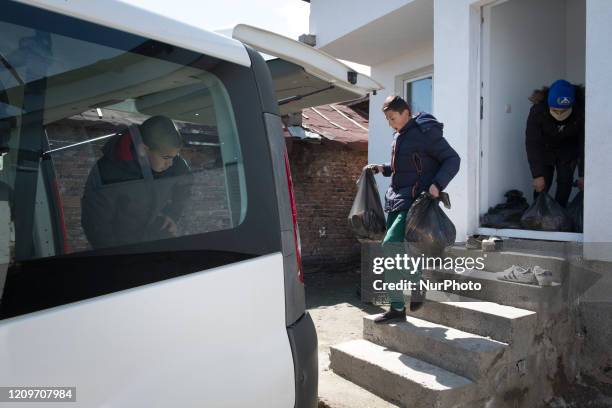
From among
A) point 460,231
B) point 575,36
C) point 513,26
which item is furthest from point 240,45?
point 575,36

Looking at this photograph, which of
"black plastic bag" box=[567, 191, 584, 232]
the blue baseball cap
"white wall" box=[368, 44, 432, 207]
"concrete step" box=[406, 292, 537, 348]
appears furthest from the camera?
"white wall" box=[368, 44, 432, 207]

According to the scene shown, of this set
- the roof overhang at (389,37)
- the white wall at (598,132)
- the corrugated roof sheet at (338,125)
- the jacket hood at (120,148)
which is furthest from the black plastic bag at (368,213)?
the corrugated roof sheet at (338,125)

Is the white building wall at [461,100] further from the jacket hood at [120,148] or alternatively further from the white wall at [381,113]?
the jacket hood at [120,148]

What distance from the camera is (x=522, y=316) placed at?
3.15 meters

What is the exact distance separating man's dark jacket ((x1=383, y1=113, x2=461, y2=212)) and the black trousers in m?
1.88

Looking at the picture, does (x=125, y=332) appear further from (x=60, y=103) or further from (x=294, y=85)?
(x=294, y=85)

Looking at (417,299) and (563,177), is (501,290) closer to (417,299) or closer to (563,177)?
(417,299)

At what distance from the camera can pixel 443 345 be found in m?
3.11

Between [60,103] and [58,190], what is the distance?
0.28m

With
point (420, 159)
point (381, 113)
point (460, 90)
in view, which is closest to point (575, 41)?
point (460, 90)

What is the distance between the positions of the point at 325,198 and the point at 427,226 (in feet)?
20.0

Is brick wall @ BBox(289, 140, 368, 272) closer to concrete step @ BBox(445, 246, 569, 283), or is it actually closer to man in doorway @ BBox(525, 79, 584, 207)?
man in doorway @ BBox(525, 79, 584, 207)

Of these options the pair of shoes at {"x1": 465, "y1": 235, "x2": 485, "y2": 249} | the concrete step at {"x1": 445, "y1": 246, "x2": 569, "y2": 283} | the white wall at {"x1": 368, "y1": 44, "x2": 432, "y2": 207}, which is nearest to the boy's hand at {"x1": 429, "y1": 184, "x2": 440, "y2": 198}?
the concrete step at {"x1": 445, "y1": 246, "x2": 569, "y2": 283}

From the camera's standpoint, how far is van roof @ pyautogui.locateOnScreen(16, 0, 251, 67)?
4.26 feet
